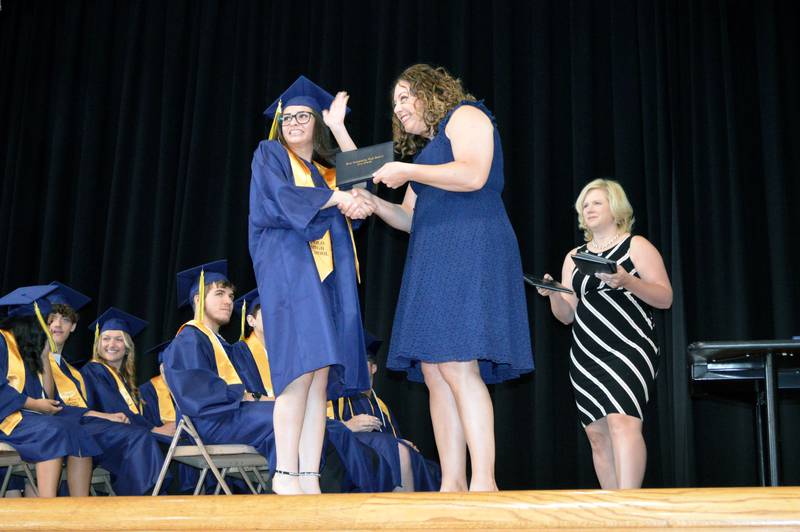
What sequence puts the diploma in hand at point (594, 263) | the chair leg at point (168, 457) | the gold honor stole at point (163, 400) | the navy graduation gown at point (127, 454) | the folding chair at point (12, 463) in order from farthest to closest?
the gold honor stole at point (163, 400) → the navy graduation gown at point (127, 454) → the folding chair at point (12, 463) → the chair leg at point (168, 457) → the diploma in hand at point (594, 263)

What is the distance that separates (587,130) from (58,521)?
4.41 m

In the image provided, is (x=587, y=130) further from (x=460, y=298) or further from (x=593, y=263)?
(x=460, y=298)

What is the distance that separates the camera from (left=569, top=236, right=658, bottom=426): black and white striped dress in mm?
3156

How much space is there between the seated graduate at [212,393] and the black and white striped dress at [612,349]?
135 centimetres

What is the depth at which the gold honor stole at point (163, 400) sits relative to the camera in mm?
5324

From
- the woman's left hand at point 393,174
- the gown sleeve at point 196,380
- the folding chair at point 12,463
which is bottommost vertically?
the folding chair at point 12,463

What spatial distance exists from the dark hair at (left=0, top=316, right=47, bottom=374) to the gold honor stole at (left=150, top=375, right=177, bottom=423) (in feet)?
3.26

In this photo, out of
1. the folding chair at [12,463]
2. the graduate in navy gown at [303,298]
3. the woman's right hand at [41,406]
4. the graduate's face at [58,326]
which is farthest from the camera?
the graduate's face at [58,326]

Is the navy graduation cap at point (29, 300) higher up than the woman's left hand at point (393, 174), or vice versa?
the woman's left hand at point (393, 174)

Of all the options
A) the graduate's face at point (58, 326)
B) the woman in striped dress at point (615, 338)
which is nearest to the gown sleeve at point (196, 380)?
the graduate's face at point (58, 326)

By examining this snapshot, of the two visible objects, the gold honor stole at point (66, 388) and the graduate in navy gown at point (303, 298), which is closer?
the graduate in navy gown at point (303, 298)

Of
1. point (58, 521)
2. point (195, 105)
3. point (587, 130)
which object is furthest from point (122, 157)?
point (58, 521)

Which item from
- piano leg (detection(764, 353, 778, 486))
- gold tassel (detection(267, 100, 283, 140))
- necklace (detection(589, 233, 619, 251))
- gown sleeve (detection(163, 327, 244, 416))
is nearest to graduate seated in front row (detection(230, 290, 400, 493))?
gown sleeve (detection(163, 327, 244, 416))

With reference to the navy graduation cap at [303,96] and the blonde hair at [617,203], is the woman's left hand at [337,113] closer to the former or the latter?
the navy graduation cap at [303,96]
